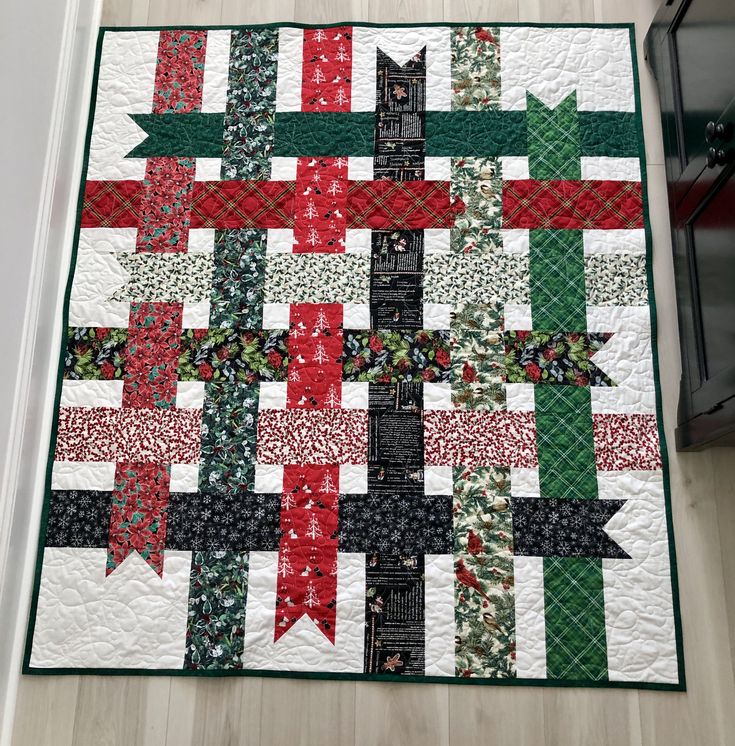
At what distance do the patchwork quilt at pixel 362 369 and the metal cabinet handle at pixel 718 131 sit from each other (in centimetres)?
36

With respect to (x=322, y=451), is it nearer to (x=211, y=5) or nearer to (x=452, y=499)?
(x=452, y=499)

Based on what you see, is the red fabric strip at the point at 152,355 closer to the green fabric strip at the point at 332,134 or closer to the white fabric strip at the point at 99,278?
the white fabric strip at the point at 99,278

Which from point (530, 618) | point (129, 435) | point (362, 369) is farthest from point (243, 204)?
point (530, 618)

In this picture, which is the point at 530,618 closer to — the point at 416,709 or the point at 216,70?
the point at 416,709

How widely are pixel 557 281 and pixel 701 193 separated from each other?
356 millimetres

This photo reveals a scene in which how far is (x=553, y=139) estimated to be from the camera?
5.57 ft

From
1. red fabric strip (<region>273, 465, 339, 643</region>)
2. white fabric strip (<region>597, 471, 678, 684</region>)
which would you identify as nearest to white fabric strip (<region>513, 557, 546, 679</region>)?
white fabric strip (<region>597, 471, 678, 684</region>)

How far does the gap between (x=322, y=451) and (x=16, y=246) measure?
829mm

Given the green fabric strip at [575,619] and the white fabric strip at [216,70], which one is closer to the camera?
the green fabric strip at [575,619]

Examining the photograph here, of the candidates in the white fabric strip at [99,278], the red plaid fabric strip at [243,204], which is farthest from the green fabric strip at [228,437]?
the red plaid fabric strip at [243,204]

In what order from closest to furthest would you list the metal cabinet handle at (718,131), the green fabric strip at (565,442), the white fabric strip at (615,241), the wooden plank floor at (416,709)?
the metal cabinet handle at (718,131), the wooden plank floor at (416,709), the green fabric strip at (565,442), the white fabric strip at (615,241)

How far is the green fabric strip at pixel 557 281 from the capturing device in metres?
1.61

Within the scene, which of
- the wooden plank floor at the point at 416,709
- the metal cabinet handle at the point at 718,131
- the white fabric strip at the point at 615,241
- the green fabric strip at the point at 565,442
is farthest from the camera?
the white fabric strip at the point at 615,241

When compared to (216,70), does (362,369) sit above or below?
below
